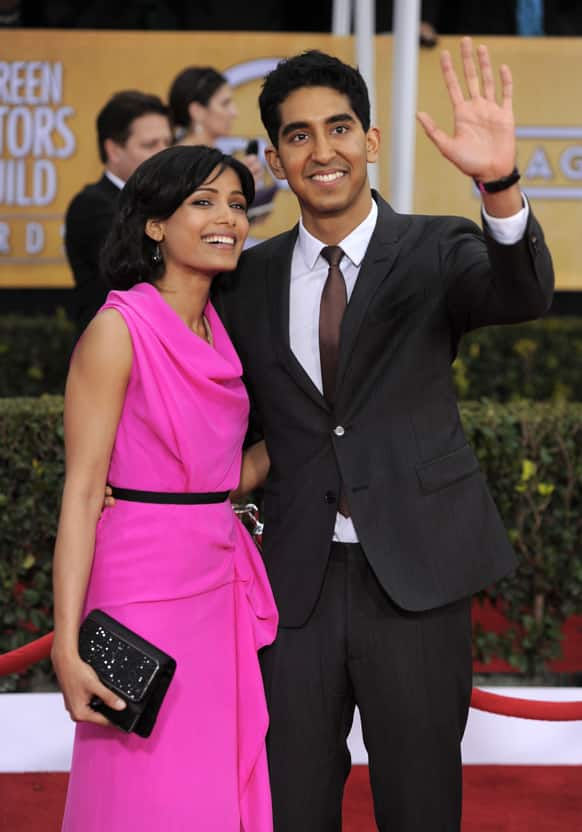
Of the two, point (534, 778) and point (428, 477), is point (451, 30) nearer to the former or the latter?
point (534, 778)

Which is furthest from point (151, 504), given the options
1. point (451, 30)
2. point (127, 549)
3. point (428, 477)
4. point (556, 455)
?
point (451, 30)

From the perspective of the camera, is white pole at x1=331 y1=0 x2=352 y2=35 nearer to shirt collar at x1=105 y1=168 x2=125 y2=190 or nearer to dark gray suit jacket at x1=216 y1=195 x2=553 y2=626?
shirt collar at x1=105 y1=168 x2=125 y2=190

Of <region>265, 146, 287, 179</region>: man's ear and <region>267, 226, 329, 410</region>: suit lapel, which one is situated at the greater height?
<region>265, 146, 287, 179</region>: man's ear

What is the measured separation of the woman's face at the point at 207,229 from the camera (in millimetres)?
2605

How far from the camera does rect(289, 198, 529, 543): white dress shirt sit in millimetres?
2586

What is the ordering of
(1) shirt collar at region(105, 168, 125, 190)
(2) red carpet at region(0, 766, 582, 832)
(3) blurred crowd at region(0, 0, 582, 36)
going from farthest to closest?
(3) blurred crowd at region(0, 0, 582, 36), (1) shirt collar at region(105, 168, 125, 190), (2) red carpet at region(0, 766, 582, 832)

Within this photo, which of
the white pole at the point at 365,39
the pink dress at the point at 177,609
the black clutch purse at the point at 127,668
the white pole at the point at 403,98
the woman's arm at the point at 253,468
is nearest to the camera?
the black clutch purse at the point at 127,668

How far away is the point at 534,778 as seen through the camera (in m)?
4.00

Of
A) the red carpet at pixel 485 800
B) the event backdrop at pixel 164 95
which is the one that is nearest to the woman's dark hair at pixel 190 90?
the event backdrop at pixel 164 95

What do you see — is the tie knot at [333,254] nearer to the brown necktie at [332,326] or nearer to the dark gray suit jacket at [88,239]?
the brown necktie at [332,326]

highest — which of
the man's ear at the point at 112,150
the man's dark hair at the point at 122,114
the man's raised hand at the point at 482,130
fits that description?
the man's dark hair at the point at 122,114

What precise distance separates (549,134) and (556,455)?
375cm

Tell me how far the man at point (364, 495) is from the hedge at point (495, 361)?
16.9 ft

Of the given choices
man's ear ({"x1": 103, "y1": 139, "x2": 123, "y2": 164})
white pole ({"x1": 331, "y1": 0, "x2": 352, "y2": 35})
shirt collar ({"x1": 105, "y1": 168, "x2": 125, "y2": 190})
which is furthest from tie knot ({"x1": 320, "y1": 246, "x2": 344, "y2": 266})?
white pole ({"x1": 331, "y1": 0, "x2": 352, "y2": 35})
